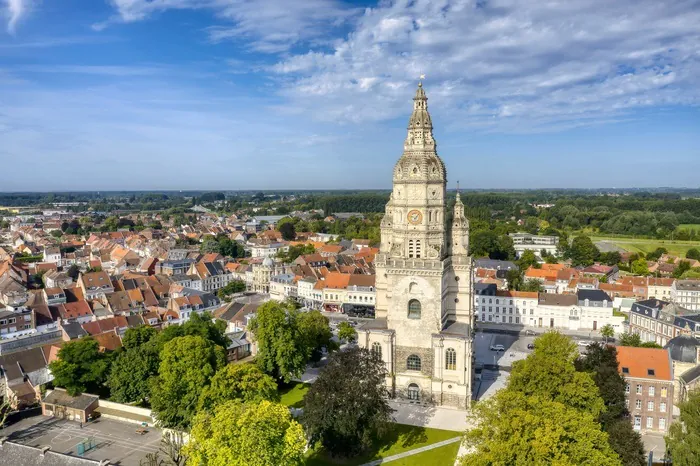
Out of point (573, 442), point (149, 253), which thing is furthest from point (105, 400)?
point (149, 253)

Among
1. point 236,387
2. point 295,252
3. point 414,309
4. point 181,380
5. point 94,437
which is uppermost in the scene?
point 414,309

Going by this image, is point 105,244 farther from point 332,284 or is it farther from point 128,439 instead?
point 128,439

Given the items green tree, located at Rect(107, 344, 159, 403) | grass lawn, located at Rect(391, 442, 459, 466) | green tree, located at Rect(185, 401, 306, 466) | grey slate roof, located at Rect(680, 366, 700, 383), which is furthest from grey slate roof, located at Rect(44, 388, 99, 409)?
grey slate roof, located at Rect(680, 366, 700, 383)

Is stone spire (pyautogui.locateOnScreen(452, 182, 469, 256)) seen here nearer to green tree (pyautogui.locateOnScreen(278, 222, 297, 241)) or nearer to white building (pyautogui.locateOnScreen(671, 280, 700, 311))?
white building (pyautogui.locateOnScreen(671, 280, 700, 311))

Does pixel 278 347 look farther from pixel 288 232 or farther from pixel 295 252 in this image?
pixel 288 232

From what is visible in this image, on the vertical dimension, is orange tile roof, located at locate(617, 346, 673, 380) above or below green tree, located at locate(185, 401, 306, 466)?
below

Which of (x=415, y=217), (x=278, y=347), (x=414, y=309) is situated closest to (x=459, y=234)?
(x=415, y=217)

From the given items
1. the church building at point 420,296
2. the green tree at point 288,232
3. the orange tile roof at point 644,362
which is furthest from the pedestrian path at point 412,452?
the green tree at point 288,232
